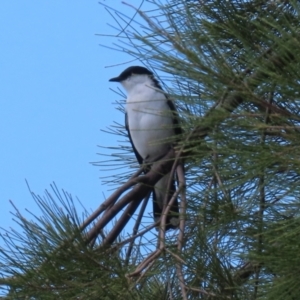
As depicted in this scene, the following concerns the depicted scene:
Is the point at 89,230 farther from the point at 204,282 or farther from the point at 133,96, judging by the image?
the point at 133,96

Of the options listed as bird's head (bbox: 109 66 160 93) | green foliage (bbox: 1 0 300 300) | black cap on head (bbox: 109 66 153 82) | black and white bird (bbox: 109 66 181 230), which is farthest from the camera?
black cap on head (bbox: 109 66 153 82)

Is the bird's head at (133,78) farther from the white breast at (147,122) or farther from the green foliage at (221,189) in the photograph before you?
the green foliage at (221,189)

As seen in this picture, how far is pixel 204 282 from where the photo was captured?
227cm

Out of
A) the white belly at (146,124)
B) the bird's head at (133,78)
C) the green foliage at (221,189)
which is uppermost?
the bird's head at (133,78)

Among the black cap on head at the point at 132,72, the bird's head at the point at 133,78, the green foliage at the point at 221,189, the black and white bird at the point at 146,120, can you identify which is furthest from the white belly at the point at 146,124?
the green foliage at the point at 221,189

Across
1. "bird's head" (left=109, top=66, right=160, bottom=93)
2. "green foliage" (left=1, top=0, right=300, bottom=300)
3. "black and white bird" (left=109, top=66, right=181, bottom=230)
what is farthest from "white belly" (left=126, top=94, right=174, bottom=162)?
"green foliage" (left=1, top=0, right=300, bottom=300)

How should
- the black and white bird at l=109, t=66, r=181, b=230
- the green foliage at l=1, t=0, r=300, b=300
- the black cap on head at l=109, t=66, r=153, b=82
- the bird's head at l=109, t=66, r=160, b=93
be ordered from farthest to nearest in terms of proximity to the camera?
the black cap on head at l=109, t=66, r=153, b=82 < the bird's head at l=109, t=66, r=160, b=93 < the black and white bird at l=109, t=66, r=181, b=230 < the green foliage at l=1, t=0, r=300, b=300

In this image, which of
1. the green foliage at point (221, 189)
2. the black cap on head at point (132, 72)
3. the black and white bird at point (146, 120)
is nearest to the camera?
the green foliage at point (221, 189)

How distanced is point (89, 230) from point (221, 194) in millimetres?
397

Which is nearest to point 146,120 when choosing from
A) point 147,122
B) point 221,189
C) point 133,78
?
point 147,122

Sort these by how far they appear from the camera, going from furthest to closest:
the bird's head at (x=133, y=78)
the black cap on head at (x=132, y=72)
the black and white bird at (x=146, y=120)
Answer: the black cap on head at (x=132, y=72)
the bird's head at (x=133, y=78)
the black and white bird at (x=146, y=120)

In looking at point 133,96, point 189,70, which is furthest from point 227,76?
point 133,96

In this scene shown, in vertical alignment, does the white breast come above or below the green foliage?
above

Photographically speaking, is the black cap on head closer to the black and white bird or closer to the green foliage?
the black and white bird
